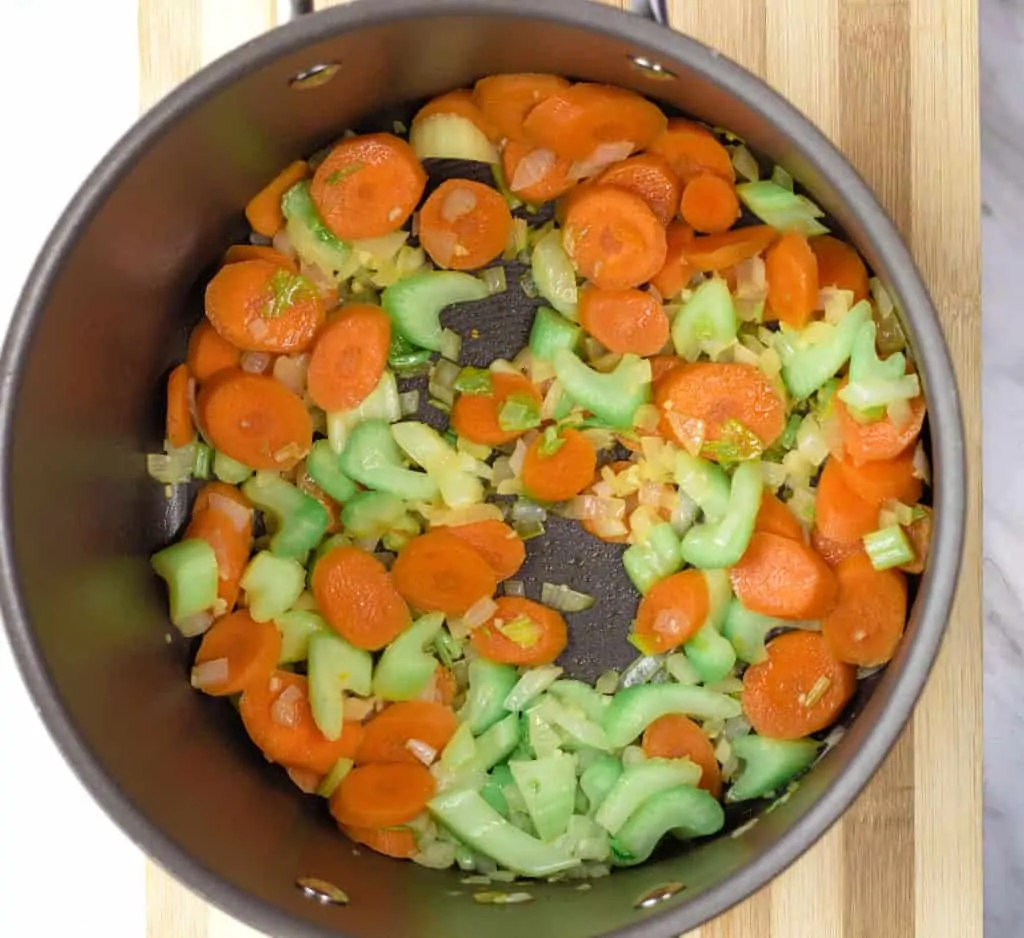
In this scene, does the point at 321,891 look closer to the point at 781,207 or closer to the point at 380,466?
the point at 380,466

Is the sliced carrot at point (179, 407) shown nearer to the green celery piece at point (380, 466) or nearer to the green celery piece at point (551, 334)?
the green celery piece at point (380, 466)

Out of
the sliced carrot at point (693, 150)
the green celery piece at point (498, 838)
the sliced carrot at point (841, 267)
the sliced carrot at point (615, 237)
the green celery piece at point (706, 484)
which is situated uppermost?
the sliced carrot at point (693, 150)

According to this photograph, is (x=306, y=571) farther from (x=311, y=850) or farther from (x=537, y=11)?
(x=537, y=11)

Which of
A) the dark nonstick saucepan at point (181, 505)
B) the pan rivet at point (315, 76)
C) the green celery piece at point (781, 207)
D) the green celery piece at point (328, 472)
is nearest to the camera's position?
the dark nonstick saucepan at point (181, 505)

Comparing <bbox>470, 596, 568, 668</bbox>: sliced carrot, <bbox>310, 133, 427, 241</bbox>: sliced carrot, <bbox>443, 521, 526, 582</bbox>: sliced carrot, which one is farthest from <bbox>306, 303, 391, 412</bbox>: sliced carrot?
<bbox>470, 596, 568, 668</bbox>: sliced carrot

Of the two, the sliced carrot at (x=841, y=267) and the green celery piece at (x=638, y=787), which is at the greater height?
the sliced carrot at (x=841, y=267)

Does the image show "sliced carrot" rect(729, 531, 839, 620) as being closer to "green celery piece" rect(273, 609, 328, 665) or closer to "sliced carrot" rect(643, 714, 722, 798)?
"sliced carrot" rect(643, 714, 722, 798)

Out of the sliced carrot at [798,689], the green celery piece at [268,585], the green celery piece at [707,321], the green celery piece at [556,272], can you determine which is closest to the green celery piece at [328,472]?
the green celery piece at [268,585]

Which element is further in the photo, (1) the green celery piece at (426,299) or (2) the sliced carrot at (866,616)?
(1) the green celery piece at (426,299)

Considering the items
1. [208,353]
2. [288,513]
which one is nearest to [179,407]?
[208,353]
